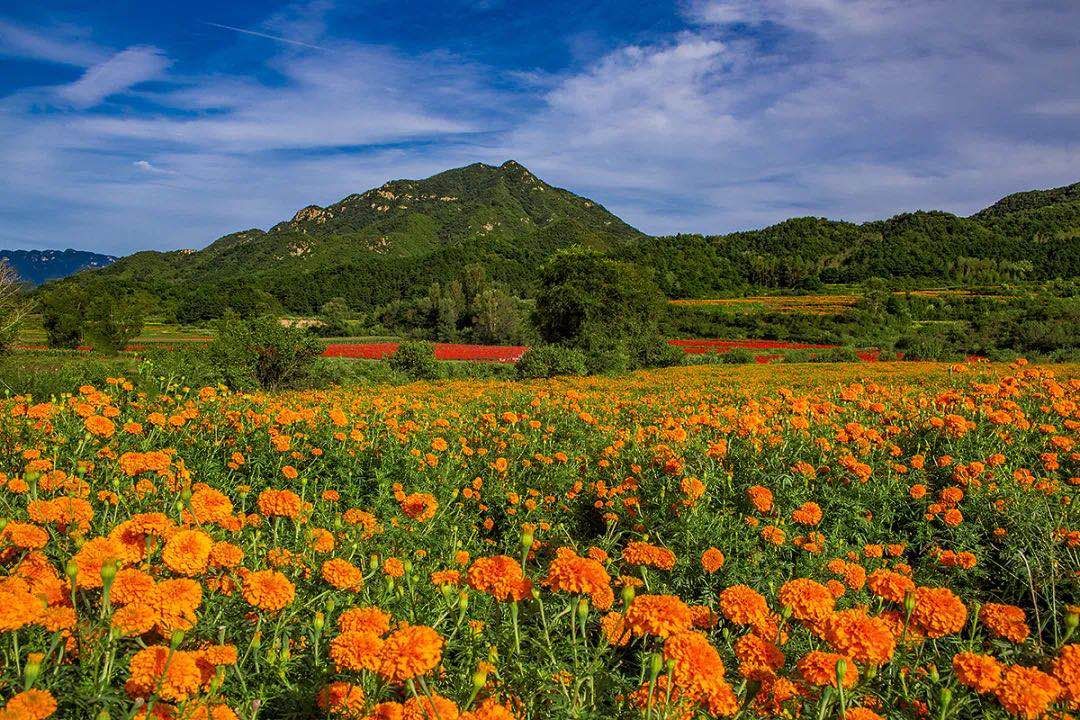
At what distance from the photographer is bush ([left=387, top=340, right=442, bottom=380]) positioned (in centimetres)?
2394

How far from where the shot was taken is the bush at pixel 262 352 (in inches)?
648

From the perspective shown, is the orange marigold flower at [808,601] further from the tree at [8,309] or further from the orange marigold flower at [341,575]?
the tree at [8,309]

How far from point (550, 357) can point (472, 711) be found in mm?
22694

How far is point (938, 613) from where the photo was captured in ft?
6.64

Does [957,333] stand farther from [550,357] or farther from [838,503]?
[838,503]

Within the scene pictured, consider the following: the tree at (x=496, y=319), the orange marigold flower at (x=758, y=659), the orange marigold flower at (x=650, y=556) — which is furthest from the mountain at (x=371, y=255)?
the orange marigold flower at (x=758, y=659)

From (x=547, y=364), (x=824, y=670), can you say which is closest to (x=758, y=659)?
(x=824, y=670)

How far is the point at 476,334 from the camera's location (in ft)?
199

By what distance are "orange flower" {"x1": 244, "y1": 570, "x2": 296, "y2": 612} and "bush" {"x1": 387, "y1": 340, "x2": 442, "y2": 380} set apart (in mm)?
21969

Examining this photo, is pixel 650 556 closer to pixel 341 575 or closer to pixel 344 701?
pixel 341 575

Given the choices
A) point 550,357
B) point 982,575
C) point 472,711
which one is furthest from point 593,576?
point 550,357

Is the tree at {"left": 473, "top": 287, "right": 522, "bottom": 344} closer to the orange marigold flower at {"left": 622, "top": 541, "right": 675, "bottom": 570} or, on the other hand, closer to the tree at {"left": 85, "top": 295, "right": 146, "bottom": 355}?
the tree at {"left": 85, "top": 295, "right": 146, "bottom": 355}

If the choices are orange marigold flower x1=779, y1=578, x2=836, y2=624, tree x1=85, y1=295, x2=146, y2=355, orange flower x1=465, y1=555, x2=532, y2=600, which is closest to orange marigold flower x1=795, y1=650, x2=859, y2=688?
orange marigold flower x1=779, y1=578, x2=836, y2=624

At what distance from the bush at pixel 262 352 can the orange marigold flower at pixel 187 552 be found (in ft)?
49.9
